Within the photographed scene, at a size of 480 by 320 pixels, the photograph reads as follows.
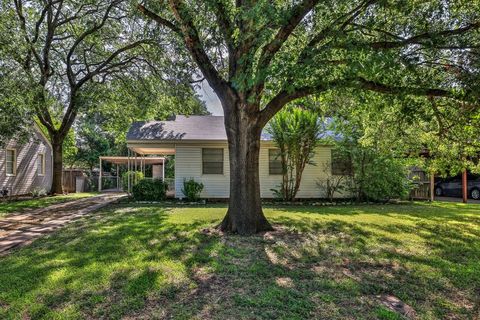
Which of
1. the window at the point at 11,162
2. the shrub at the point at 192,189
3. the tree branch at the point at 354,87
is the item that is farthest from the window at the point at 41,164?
the tree branch at the point at 354,87

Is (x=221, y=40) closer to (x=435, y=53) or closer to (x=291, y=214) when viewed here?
(x=435, y=53)

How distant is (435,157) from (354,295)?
8315mm

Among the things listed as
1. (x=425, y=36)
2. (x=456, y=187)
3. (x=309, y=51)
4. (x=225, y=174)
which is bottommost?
(x=456, y=187)

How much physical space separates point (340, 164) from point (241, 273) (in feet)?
36.6

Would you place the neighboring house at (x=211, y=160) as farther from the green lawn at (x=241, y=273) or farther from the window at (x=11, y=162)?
the window at (x=11, y=162)

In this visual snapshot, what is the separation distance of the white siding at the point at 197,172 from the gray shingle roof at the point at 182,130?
451mm

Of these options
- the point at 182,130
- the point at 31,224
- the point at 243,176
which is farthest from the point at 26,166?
the point at 243,176

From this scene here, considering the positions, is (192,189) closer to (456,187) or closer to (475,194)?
(475,194)

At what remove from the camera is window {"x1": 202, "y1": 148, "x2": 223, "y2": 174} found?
14523 millimetres

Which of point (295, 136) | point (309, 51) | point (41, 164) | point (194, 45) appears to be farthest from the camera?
point (41, 164)

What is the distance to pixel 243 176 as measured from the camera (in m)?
7.22

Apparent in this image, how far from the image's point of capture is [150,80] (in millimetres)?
16531

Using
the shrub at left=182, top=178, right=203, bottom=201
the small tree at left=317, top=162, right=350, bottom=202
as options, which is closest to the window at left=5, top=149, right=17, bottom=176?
the shrub at left=182, top=178, right=203, bottom=201

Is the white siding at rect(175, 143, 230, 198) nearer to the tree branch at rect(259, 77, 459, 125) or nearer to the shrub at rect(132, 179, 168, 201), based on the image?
the shrub at rect(132, 179, 168, 201)
